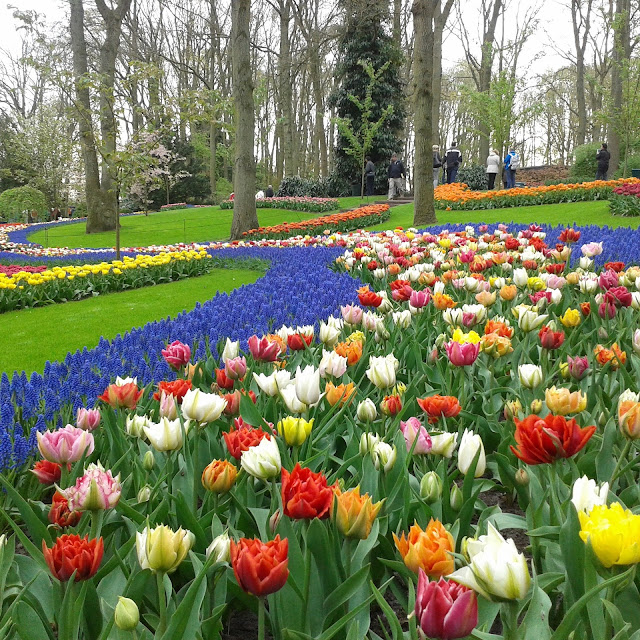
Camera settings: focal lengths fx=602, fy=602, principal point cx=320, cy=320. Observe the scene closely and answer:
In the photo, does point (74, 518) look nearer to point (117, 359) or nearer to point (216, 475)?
point (216, 475)

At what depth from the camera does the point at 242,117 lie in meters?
14.3

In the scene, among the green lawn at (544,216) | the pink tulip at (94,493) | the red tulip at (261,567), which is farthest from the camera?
the green lawn at (544,216)

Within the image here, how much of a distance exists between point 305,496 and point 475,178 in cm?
2565

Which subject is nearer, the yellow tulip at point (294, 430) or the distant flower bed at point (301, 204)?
the yellow tulip at point (294, 430)

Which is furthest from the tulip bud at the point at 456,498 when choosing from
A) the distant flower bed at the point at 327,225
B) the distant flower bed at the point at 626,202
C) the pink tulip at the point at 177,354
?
the distant flower bed at the point at 327,225

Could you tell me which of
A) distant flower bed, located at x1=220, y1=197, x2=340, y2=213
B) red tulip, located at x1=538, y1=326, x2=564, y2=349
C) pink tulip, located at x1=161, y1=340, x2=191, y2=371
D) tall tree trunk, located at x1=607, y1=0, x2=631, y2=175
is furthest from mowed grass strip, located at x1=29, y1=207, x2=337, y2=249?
red tulip, located at x1=538, y1=326, x2=564, y2=349

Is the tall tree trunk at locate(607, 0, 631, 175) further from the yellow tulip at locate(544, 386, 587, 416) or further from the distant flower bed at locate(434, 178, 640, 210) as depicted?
the yellow tulip at locate(544, 386, 587, 416)

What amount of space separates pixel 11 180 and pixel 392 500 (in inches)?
1633

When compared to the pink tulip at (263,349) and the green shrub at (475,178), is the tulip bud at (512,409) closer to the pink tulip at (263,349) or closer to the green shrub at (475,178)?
the pink tulip at (263,349)

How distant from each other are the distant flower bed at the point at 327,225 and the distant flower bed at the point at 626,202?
5854mm

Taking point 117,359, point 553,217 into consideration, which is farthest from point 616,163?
point 117,359

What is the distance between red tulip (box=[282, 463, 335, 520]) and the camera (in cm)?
109

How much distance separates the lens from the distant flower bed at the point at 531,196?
53.7 feet

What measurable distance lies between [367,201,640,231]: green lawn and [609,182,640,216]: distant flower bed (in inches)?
5.8
